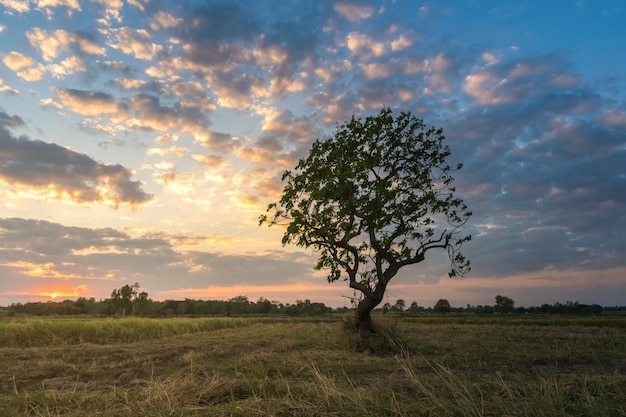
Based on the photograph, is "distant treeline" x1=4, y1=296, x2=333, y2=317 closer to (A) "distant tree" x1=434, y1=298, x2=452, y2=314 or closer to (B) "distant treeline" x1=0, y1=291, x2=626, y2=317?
(B) "distant treeline" x1=0, y1=291, x2=626, y2=317

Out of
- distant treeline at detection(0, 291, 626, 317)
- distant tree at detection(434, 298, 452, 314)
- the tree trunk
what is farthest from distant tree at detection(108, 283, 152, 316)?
distant tree at detection(434, 298, 452, 314)

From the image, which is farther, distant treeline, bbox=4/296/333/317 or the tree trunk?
distant treeline, bbox=4/296/333/317

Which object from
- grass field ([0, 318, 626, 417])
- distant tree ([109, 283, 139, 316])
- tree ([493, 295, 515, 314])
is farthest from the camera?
tree ([493, 295, 515, 314])

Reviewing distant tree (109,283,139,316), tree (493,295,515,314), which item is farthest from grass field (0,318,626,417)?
tree (493,295,515,314)

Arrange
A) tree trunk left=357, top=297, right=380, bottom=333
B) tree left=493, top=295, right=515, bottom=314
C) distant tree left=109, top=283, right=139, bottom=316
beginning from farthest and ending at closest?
tree left=493, top=295, right=515, bottom=314 → distant tree left=109, top=283, right=139, bottom=316 → tree trunk left=357, top=297, right=380, bottom=333

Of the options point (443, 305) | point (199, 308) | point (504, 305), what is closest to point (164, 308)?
point (199, 308)

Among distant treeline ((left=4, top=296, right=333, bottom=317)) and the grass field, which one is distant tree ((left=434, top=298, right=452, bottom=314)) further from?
the grass field

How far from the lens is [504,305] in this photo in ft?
359

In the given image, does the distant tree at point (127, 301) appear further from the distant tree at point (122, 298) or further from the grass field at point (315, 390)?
the grass field at point (315, 390)

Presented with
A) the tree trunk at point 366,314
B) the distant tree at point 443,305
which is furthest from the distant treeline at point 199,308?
the tree trunk at point 366,314

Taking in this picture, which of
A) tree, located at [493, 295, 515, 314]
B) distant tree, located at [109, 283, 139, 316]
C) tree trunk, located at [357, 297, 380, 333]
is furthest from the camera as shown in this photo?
tree, located at [493, 295, 515, 314]

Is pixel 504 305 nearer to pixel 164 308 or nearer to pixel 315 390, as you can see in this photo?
pixel 164 308

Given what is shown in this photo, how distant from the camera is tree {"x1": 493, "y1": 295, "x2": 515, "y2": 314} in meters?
109

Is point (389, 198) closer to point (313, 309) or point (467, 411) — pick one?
point (467, 411)
